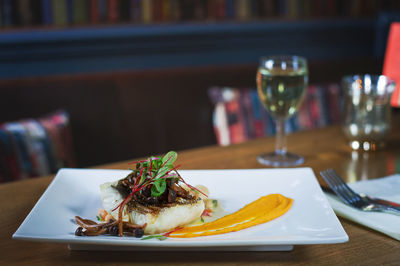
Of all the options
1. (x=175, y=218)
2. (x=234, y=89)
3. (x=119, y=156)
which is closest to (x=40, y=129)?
(x=119, y=156)

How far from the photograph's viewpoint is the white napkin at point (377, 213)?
81 cm

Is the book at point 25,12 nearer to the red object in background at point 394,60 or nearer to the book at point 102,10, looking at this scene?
the book at point 102,10

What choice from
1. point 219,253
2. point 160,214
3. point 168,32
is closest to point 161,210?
point 160,214

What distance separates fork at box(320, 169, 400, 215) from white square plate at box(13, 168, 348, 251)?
0.05 meters

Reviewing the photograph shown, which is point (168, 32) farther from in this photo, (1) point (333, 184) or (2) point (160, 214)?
(2) point (160, 214)

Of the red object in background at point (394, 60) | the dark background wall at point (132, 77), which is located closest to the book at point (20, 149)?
the dark background wall at point (132, 77)

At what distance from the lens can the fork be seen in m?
0.88

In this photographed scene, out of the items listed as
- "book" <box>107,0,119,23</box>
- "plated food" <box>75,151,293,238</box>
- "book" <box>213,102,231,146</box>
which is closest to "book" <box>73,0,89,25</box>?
"book" <box>107,0,119,23</box>

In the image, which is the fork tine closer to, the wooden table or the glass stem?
the wooden table

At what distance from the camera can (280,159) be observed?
127 cm

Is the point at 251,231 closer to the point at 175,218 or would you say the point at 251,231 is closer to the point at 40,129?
the point at 175,218

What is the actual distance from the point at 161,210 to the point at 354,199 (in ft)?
1.29

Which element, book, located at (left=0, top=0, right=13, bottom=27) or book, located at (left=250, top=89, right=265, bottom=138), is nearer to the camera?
book, located at (left=0, top=0, right=13, bottom=27)

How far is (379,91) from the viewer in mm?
1311
